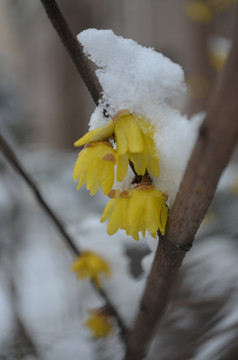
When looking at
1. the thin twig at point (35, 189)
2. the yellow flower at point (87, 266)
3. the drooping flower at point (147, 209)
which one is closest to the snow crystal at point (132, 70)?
the drooping flower at point (147, 209)

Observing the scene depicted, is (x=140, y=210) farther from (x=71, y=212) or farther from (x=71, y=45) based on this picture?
(x=71, y=212)

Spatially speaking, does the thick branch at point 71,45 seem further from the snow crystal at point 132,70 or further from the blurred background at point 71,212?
the blurred background at point 71,212

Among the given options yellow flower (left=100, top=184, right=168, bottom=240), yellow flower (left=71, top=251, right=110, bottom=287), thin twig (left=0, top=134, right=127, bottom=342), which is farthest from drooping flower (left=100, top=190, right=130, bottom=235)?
yellow flower (left=71, top=251, right=110, bottom=287)

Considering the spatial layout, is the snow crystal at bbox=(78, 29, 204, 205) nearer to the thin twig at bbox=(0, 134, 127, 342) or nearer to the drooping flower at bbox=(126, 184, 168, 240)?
the drooping flower at bbox=(126, 184, 168, 240)

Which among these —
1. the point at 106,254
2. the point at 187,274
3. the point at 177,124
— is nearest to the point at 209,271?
the point at 187,274

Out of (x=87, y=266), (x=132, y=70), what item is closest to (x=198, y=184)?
(x=132, y=70)

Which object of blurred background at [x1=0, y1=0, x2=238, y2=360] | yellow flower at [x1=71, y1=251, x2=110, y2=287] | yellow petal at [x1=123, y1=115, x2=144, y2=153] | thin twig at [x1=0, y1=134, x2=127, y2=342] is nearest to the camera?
yellow petal at [x1=123, y1=115, x2=144, y2=153]
